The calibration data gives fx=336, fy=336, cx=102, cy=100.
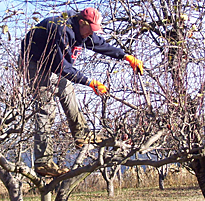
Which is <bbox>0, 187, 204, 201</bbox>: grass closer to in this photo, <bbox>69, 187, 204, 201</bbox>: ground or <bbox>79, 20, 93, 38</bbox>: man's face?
<bbox>69, 187, 204, 201</bbox>: ground

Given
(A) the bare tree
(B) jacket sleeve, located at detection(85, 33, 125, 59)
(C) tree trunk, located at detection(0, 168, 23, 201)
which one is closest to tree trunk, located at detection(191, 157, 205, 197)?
(A) the bare tree

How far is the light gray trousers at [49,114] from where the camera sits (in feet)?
11.0

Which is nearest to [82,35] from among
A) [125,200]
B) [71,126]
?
[71,126]

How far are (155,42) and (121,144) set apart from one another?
2.79 metres

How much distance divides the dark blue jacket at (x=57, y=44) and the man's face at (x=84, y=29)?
51mm

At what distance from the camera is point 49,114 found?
11.1ft

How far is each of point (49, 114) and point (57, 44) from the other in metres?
0.71

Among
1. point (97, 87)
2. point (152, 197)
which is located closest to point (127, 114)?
point (97, 87)

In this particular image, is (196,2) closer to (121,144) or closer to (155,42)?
(155,42)

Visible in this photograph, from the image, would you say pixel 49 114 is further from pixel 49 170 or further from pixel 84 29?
pixel 84 29

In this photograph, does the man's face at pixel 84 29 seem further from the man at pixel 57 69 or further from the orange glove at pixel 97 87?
the orange glove at pixel 97 87

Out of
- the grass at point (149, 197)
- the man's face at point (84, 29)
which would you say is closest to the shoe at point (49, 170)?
the man's face at point (84, 29)

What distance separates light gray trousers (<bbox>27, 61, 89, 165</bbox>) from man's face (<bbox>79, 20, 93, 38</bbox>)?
516 mm

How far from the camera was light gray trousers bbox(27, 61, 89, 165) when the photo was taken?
3350 millimetres
